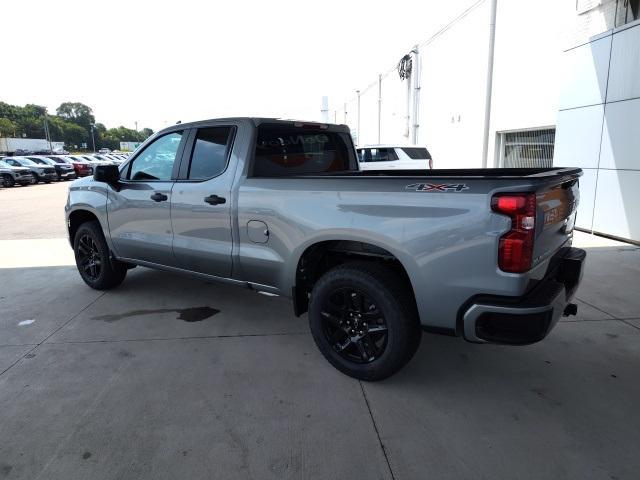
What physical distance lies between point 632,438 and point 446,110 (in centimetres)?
1439

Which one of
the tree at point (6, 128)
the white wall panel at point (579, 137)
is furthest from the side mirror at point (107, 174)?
the tree at point (6, 128)

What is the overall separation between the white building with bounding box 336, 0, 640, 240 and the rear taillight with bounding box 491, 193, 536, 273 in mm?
6367

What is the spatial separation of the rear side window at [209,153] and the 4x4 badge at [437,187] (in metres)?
1.76

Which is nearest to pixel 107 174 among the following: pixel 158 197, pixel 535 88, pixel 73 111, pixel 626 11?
pixel 158 197

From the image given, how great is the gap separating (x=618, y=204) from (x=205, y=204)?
719 cm

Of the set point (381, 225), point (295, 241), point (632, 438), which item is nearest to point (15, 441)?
point (295, 241)

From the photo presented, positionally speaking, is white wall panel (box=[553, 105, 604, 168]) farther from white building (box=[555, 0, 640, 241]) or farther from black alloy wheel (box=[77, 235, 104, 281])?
black alloy wheel (box=[77, 235, 104, 281])

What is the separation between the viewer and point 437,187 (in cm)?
266

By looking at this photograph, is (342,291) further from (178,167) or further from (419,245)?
(178,167)

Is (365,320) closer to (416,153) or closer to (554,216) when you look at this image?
(554,216)

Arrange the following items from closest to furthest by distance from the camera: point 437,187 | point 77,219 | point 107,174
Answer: point 437,187, point 107,174, point 77,219

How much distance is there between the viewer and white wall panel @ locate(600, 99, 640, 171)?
288 inches

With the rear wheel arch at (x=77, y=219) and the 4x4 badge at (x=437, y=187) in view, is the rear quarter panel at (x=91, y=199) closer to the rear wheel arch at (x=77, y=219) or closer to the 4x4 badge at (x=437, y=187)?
the rear wheel arch at (x=77, y=219)

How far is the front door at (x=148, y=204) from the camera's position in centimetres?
429
